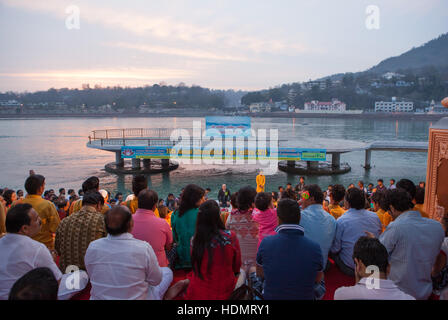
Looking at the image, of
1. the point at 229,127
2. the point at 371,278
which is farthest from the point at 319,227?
the point at 229,127

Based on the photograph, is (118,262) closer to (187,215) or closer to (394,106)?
(187,215)

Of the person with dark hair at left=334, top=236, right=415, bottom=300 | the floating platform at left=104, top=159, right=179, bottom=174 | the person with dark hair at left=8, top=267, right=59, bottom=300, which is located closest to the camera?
the person with dark hair at left=8, top=267, right=59, bottom=300

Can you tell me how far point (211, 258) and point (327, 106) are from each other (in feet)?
398

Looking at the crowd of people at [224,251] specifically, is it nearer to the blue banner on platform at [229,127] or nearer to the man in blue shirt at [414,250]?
the man in blue shirt at [414,250]

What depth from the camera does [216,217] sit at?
2.91 m

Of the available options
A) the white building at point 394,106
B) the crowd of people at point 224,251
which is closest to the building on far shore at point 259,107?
the white building at point 394,106

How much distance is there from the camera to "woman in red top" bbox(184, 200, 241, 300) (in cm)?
282

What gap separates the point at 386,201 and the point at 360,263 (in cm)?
155

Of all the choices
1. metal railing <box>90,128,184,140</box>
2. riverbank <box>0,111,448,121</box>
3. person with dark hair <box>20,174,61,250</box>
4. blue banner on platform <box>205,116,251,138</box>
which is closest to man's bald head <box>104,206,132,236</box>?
person with dark hair <box>20,174,61,250</box>

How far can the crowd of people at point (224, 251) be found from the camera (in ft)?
8.62

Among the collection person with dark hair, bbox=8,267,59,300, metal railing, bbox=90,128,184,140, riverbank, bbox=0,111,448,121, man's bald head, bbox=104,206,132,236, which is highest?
riverbank, bbox=0,111,448,121

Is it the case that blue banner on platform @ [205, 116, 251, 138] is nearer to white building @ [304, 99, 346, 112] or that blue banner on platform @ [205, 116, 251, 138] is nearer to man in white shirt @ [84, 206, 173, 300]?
man in white shirt @ [84, 206, 173, 300]

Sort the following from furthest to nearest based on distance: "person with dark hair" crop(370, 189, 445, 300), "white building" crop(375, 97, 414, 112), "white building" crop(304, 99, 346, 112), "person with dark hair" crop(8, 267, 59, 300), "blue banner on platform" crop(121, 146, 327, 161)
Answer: "white building" crop(375, 97, 414, 112)
"white building" crop(304, 99, 346, 112)
"blue banner on platform" crop(121, 146, 327, 161)
"person with dark hair" crop(370, 189, 445, 300)
"person with dark hair" crop(8, 267, 59, 300)

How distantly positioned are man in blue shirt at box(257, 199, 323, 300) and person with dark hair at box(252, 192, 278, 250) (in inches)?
46.3
